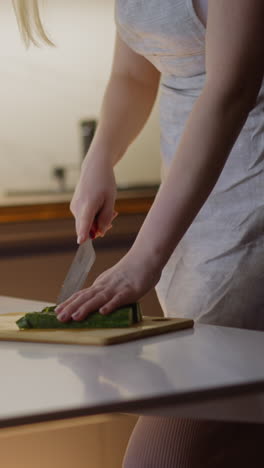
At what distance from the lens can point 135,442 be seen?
954mm

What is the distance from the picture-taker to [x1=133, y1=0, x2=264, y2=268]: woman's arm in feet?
2.96

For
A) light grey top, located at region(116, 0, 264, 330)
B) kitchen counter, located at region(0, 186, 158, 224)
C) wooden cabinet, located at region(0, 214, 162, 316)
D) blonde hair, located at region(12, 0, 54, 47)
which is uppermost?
blonde hair, located at region(12, 0, 54, 47)

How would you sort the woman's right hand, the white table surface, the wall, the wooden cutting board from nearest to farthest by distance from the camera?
the white table surface < the wooden cutting board < the woman's right hand < the wall

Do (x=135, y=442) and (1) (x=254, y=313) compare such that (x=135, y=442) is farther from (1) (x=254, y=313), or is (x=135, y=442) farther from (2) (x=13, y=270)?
(2) (x=13, y=270)

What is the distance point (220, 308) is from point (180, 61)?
33cm

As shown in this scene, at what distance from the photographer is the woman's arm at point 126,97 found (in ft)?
4.09

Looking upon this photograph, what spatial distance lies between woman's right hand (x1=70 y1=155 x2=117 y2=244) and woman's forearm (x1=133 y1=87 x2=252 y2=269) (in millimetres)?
189

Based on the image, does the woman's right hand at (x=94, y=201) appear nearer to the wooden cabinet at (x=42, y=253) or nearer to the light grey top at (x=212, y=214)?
the light grey top at (x=212, y=214)

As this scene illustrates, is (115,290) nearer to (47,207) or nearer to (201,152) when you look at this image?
(201,152)

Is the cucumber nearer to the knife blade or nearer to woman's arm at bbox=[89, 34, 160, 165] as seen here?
the knife blade

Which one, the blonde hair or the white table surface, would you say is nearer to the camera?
the white table surface

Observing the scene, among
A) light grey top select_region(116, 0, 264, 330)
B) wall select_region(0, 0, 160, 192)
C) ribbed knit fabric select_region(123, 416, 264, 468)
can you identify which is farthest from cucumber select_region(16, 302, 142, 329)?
wall select_region(0, 0, 160, 192)

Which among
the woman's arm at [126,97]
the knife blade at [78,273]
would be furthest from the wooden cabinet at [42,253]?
the knife blade at [78,273]

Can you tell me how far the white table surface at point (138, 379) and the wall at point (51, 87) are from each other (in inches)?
82.8
